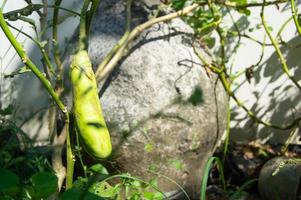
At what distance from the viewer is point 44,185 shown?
1487 millimetres

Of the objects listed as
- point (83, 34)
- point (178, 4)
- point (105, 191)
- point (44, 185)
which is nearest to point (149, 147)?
point (105, 191)

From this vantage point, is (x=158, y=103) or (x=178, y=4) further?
(x=178, y=4)

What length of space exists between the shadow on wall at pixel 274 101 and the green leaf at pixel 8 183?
2475 millimetres

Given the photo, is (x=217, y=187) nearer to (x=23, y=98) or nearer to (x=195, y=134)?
(x=195, y=134)

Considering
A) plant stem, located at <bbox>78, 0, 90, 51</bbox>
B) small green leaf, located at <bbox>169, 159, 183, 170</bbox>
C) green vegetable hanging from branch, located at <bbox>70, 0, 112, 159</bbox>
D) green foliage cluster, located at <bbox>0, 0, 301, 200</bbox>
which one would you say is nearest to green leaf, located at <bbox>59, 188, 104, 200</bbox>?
green foliage cluster, located at <bbox>0, 0, 301, 200</bbox>

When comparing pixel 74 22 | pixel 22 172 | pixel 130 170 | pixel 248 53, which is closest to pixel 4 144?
pixel 22 172

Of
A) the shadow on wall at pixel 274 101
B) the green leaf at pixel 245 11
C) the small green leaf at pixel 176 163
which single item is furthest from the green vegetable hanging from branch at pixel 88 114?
the shadow on wall at pixel 274 101

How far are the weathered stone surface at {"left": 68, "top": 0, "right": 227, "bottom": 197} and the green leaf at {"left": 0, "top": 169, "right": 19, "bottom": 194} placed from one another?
110 cm

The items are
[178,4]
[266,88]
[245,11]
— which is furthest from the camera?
[266,88]

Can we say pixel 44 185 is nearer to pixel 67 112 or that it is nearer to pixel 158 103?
pixel 67 112

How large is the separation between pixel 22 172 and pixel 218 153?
1.44 metres

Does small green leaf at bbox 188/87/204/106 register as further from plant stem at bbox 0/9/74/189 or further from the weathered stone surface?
plant stem at bbox 0/9/74/189

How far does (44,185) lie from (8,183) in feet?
0.35

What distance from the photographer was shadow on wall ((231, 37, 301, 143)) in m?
3.80
